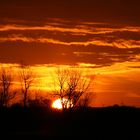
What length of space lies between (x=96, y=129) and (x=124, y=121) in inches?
273

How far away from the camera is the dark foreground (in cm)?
5084

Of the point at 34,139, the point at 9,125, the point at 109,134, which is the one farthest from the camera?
the point at 9,125

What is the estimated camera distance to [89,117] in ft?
216

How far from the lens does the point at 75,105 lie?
3236 inches

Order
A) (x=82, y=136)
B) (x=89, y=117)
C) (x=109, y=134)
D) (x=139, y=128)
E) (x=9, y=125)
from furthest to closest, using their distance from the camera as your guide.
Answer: (x=89, y=117)
(x=9, y=125)
(x=139, y=128)
(x=109, y=134)
(x=82, y=136)

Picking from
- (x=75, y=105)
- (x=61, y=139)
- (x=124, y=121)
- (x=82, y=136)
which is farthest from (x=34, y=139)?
(x=75, y=105)

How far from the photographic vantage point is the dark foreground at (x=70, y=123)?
5084 centimetres

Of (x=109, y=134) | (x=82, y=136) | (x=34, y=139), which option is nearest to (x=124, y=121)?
(x=109, y=134)

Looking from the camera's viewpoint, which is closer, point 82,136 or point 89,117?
point 82,136

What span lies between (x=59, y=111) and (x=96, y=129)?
18.7 metres

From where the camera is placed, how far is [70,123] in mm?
61719

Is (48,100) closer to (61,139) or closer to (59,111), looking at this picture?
(59,111)

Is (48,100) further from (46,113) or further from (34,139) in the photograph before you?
(34,139)

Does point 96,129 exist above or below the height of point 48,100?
below
